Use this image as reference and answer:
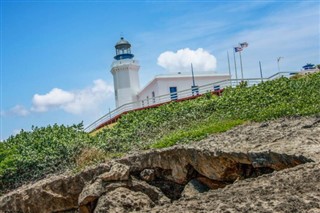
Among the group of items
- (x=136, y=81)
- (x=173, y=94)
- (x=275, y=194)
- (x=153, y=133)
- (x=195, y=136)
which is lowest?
(x=275, y=194)

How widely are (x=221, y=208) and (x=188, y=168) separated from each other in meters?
4.46

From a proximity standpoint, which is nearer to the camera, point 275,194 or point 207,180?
point 275,194

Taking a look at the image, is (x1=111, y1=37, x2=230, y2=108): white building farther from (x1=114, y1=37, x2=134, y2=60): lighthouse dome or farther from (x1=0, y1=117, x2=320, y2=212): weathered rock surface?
(x1=0, y1=117, x2=320, y2=212): weathered rock surface

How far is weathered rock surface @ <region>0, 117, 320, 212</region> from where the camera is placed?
4.68 meters

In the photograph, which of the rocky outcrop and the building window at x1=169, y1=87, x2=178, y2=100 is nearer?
the rocky outcrop

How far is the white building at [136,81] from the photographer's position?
39.5m

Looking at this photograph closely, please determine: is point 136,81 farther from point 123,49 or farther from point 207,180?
point 207,180

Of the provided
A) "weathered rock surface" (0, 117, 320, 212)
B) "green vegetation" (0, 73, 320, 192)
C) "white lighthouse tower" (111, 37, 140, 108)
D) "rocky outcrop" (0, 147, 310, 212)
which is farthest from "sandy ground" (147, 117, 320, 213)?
"white lighthouse tower" (111, 37, 140, 108)

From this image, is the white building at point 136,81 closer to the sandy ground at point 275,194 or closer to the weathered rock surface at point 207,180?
the weathered rock surface at point 207,180

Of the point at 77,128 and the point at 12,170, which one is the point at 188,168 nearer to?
the point at 12,170

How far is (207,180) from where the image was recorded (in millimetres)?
8453

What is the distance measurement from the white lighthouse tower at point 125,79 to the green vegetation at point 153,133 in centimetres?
2425

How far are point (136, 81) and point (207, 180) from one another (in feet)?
119

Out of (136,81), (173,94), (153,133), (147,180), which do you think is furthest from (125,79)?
(147,180)
